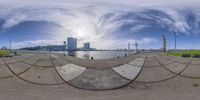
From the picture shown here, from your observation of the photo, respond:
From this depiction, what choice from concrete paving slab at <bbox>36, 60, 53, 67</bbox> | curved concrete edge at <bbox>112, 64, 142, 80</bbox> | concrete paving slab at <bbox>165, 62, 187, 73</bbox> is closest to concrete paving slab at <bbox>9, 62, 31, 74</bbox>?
concrete paving slab at <bbox>36, 60, 53, 67</bbox>

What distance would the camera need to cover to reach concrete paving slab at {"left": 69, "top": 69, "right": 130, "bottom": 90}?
13.5 m

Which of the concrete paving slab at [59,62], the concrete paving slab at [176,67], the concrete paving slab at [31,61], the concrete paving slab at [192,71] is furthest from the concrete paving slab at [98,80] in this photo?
the concrete paving slab at [192,71]

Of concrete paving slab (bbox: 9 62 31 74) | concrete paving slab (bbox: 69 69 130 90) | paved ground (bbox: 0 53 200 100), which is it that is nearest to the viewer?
paved ground (bbox: 0 53 200 100)

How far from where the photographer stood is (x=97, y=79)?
14.0 meters

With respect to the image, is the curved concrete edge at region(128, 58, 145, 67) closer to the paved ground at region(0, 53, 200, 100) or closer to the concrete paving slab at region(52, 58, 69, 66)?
the paved ground at region(0, 53, 200, 100)

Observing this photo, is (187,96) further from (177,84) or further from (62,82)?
(62,82)

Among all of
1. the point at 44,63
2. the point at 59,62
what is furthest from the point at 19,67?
the point at 59,62

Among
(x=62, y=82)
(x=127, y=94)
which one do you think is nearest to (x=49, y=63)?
(x=62, y=82)

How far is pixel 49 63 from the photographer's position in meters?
15.9

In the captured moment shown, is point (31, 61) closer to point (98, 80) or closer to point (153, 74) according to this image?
point (98, 80)

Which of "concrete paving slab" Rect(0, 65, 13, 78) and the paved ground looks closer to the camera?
the paved ground

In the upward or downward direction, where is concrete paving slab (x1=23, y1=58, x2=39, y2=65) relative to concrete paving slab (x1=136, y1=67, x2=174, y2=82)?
upward

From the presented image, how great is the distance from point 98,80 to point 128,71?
240 cm

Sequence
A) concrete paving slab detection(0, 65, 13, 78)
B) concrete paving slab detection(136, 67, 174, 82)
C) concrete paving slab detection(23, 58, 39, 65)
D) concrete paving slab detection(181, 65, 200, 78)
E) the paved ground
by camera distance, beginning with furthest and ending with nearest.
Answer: concrete paving slab detection(23, 58, 39, 65), concrete paving slab detection(181, 65, 200, 78), concrete paving slab detection(0, 65, 13, 78), concrete paving slab detection(136, 67, 174, 82), the paved ground
